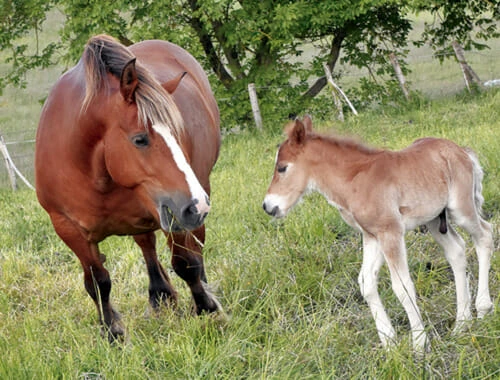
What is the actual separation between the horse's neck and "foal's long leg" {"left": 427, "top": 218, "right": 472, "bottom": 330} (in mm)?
599

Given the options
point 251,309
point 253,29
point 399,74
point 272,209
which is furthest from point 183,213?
point 399,74

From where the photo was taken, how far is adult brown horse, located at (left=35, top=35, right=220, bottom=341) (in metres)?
3.88

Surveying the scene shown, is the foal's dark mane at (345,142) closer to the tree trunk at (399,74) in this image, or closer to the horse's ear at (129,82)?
the horse's ear at (129,82)

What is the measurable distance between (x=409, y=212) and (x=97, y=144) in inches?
70.9

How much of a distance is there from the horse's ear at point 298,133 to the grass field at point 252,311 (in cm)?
45

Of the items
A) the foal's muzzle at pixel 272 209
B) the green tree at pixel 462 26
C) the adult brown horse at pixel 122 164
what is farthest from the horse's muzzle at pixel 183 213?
the green tree at pixel 462 26

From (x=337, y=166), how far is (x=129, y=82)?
4.23ft

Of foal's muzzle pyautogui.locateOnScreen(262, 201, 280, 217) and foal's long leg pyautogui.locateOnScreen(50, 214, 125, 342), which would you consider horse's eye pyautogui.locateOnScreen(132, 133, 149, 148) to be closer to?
foal's muzzle pyautogui.locateOnScreen(262, 201, 280, 217)

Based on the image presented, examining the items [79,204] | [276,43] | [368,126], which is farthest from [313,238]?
[276,43]

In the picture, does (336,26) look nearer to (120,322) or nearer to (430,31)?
(430,31)

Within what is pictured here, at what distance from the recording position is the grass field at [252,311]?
3.64m

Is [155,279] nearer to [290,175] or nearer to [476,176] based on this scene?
[290,175]

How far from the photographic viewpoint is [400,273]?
4.04 metres

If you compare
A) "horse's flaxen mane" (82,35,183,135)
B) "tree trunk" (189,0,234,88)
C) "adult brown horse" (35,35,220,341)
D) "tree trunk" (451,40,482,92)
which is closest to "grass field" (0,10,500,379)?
"adult brown horse" (35,35,220,341)
